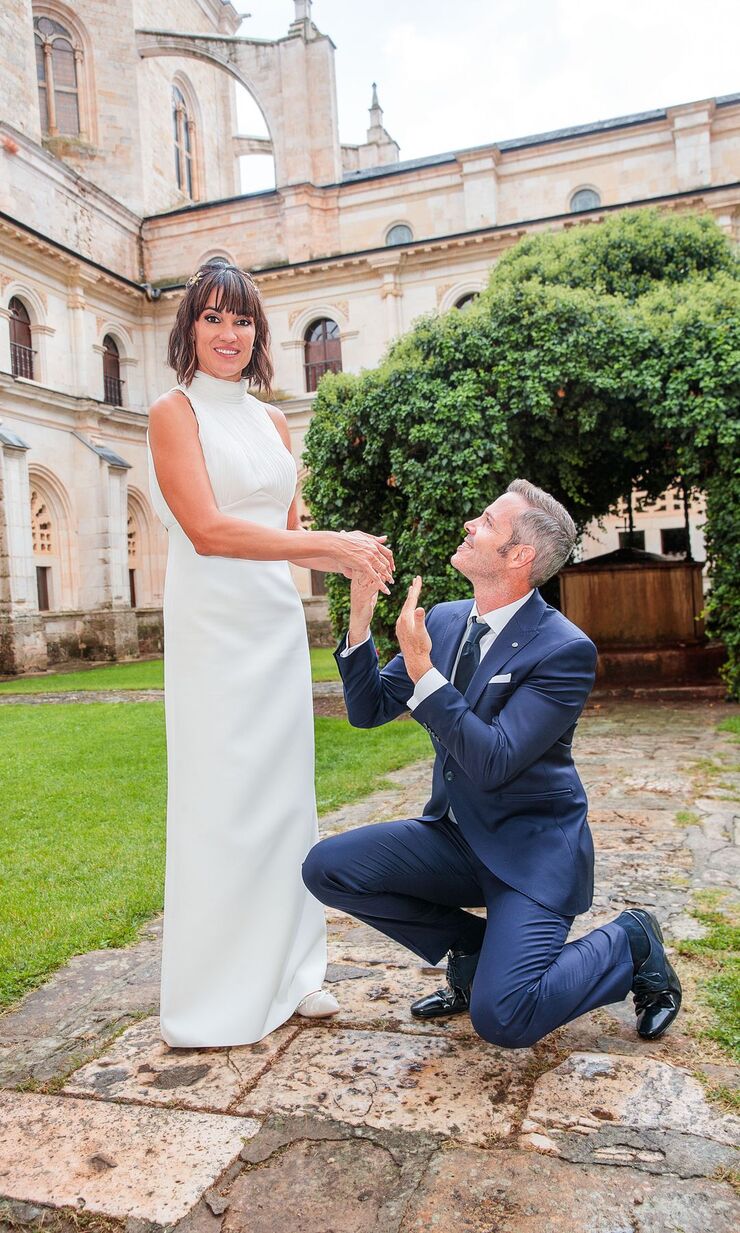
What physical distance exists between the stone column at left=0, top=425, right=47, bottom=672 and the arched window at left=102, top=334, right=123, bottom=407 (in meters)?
5.56

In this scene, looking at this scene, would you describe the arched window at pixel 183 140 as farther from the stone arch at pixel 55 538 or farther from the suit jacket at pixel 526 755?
the suit jacket at pixel 526 755

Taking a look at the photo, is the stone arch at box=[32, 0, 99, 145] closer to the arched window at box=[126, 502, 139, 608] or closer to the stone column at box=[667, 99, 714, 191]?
the arched window at box=[126, 502, 139, 608]

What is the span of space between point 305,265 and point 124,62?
8892 mm

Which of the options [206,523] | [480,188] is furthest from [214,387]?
[480,188]

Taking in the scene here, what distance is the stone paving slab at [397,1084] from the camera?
7.35 ft

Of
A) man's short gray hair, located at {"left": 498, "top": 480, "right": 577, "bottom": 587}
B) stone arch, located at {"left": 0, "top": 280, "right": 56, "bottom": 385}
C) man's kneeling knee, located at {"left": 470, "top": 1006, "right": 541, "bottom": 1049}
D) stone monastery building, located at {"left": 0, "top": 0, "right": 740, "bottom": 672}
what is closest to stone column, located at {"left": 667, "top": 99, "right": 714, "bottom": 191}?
stone monastery building, located at {"left": 0, "top": 0, "right": 740, "bottom": 672}

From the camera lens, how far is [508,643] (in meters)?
2.64

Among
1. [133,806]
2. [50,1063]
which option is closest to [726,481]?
[133,806]

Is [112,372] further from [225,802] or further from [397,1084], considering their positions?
[397,1084]

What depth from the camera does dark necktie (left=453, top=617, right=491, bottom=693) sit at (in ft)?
9.16

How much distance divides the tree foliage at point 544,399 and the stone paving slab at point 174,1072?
25.3 feet

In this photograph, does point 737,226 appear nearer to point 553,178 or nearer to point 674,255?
point 553,178

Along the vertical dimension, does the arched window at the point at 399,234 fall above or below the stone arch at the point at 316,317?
above

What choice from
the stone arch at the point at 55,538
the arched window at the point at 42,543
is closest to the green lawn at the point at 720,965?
the arched window at the point at 42,543
